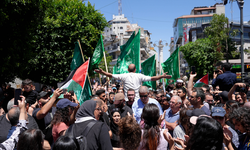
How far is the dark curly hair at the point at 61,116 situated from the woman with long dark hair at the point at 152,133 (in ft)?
3.62

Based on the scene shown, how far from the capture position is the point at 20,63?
11.3 m

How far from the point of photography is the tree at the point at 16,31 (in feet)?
32.6

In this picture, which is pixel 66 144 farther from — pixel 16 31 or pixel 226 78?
pixel 16 31

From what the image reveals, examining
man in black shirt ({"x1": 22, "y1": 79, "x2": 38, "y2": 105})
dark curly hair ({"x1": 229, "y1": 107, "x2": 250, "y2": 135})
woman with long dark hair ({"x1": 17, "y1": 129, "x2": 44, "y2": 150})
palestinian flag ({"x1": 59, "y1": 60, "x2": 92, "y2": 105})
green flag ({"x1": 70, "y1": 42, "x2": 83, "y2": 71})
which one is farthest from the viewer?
green flag ({"x1": 70, "y1": 42, "x2": 83, "y2": 71})

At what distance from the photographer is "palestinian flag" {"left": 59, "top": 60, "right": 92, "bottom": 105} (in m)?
5.71

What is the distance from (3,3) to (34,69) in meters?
9.23

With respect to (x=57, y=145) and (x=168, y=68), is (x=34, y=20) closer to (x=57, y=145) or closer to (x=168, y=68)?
(x=168, y=68)

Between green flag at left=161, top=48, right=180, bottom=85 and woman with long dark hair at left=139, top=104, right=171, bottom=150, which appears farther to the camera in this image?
green flag at left=161, top=48, right=180, bottom=85

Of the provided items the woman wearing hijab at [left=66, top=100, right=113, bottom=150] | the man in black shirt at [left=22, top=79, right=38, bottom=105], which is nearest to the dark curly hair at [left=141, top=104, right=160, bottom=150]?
the woman wearing hijab at [left=66, top=100, right=113, bottom=150]

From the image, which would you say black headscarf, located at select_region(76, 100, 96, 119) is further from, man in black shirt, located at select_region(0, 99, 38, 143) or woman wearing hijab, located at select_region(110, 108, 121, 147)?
woman wearing hijab, located at select_region(110, 108, 121, 147)

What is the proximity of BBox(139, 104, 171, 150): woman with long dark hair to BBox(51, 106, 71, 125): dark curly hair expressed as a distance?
1.10 m

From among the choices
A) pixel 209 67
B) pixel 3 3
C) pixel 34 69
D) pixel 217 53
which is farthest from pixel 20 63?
pixel 209 67

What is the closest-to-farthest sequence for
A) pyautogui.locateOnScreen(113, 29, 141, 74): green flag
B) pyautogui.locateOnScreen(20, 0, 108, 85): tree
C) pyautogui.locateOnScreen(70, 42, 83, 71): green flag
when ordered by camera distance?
pyautogui.locateOnScreen(70, 42, 83, 71): green flag
pyautogui.locateOnScreen(113, 29, 141, 74): green flag
pyautogui.locateOnScreen(20, 0, 108, 85): tree

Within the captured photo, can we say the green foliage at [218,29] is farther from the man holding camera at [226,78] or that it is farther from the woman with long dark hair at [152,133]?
the woman with long dark hair at [152,133]
